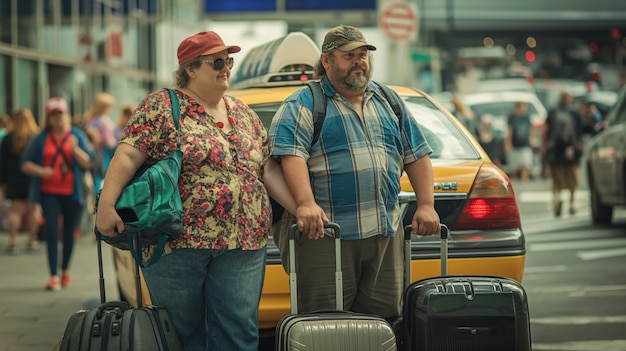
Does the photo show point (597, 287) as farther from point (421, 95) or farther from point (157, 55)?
point (157, 55)

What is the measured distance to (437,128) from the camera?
6855mm

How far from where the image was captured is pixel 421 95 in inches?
282

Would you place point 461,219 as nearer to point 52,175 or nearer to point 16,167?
point 52,175

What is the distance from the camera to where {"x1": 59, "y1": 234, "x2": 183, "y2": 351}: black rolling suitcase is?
474 cm

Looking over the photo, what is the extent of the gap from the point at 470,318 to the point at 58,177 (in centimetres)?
638

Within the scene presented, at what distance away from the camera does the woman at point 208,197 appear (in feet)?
16.2

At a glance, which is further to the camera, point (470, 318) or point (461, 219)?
point (461, 219)

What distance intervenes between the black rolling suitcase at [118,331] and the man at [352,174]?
796mm

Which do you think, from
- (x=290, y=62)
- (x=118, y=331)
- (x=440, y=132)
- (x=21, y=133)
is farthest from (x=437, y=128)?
(x=21, y=133)

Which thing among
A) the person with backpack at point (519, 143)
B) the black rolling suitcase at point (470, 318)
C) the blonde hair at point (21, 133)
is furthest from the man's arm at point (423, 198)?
the person with backpack at point (519, 143)

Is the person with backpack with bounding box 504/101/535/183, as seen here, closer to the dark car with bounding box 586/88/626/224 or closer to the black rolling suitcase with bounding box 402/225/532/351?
the dark car with bounding box 586/88/626/224

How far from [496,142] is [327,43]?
69.7ft

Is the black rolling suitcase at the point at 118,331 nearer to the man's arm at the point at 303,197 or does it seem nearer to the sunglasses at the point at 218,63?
the man's arm at the point at 303,197

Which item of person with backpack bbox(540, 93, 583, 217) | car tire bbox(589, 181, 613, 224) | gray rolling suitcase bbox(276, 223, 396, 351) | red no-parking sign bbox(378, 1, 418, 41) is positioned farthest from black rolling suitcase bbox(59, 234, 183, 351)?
red no-parking sign bbox(378, 1, 418, 41)
